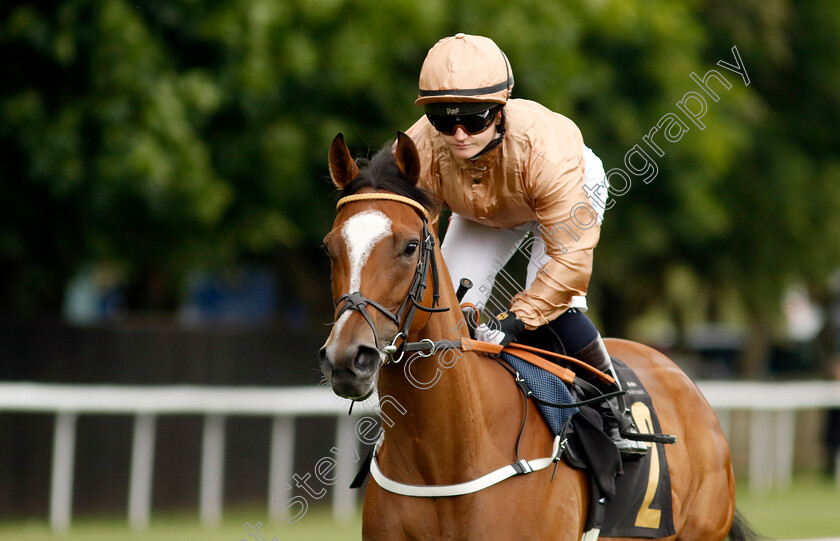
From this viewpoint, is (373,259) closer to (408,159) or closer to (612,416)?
(408,159)

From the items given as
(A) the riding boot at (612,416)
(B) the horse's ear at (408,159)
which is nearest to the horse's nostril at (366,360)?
(B) the horse's ear at (408,159)

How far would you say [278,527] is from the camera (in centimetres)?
966

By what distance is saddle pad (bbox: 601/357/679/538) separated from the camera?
15.2ft

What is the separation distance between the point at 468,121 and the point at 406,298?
2.67 ft

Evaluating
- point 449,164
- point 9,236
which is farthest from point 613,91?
point 449,164

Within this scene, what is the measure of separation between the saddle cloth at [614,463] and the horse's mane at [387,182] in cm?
79

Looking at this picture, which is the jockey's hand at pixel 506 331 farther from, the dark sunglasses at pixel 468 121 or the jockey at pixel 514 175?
the dark sunglasses at pixel 468 121

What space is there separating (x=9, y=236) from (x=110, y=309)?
1110cm

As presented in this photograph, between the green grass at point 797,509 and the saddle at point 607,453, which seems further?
the green grass at point 797,509

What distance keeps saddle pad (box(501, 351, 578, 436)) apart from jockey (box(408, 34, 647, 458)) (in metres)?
0.15

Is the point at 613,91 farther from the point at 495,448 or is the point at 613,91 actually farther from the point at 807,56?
the point at 495,448

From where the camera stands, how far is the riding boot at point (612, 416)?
4.59 meters

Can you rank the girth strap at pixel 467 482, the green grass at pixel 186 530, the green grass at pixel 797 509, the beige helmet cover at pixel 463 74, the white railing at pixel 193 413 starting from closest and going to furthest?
the girth strap at pixel 467 482, the beige helmet cover at pixel 463 74, the green grass at pixel 186 530, the white railing at pixel 193 413, the green grass at pixel 797 509

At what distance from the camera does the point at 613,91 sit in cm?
1230
